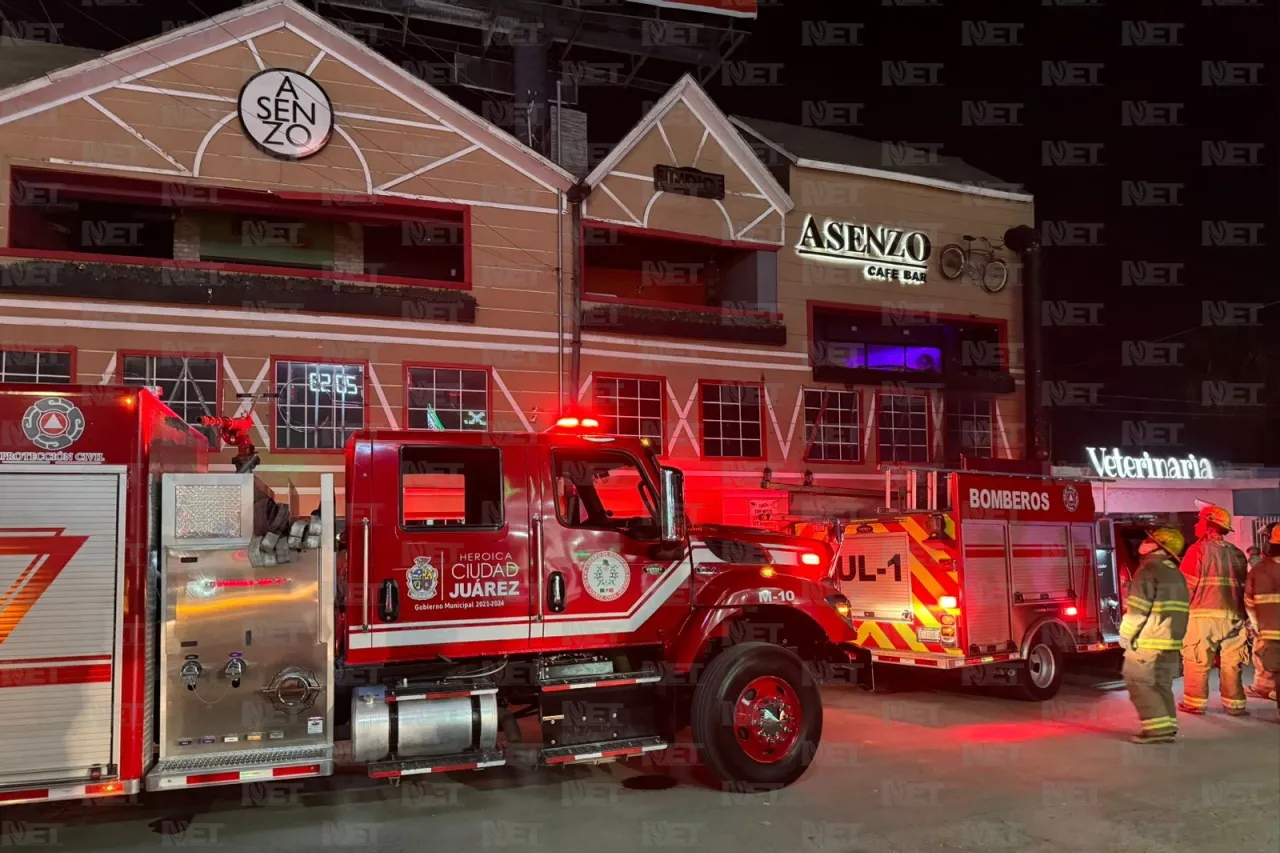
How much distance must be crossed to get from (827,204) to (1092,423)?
16.1m

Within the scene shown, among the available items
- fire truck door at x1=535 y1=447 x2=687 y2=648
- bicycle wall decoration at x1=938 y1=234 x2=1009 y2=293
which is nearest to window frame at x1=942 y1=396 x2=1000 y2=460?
bicycle wall decoration at x1=938 y1=234 x2=1009 y2=293

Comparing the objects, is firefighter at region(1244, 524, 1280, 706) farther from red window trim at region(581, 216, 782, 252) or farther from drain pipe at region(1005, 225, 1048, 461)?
red window trim at region(581, 216, 782, 252)

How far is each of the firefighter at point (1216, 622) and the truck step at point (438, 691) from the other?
7.53 metres

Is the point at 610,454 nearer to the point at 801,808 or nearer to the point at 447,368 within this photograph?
the point at 801,808

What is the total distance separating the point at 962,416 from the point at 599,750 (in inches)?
522

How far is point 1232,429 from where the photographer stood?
28406 mm

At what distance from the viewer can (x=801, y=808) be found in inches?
242

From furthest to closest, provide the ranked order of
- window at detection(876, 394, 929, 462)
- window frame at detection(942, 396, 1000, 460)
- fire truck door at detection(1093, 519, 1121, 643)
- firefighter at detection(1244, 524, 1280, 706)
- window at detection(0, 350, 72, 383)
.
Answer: window frame at detection(942, 396, 1000, 460) → window at detection(876, 394, 929, 462) → window at detection(0, 350, 72, 383) → fire truck door at detection(1093, 519, 1121, 643) → firefighter at detection(1244, 524, 1280, 706)

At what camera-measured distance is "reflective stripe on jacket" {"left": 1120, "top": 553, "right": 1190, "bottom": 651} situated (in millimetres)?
7668

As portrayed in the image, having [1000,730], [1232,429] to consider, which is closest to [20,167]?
[1000,730]

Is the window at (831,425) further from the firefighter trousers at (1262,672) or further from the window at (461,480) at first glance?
the window at (461,480)

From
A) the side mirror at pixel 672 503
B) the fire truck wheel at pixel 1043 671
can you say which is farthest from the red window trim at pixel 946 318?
the side mirror at pixel 672 503

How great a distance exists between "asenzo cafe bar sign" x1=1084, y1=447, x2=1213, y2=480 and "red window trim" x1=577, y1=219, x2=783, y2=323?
659 cm

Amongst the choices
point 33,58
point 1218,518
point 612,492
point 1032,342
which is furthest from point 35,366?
point 1032,342
